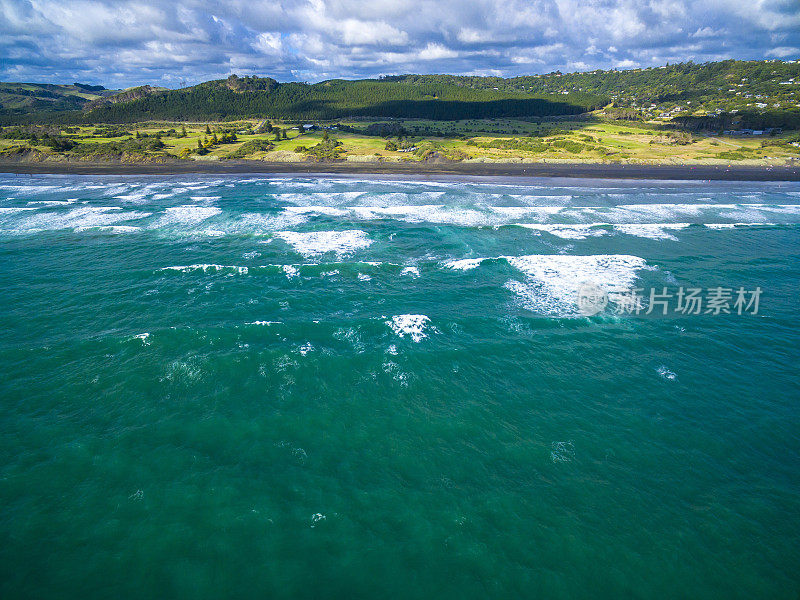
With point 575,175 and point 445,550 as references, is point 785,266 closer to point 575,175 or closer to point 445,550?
point 445,550

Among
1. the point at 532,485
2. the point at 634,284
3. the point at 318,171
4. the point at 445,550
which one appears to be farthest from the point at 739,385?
the point at 318,171

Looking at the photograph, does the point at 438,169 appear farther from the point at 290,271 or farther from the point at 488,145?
the point at 290,271

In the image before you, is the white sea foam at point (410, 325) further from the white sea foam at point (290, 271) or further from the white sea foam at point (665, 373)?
the white sea foam at point (665, 373)

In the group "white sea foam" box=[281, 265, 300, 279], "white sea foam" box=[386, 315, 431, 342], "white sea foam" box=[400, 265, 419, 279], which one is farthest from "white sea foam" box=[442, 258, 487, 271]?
"white sea foam" box=[281, 265, 300, 279]

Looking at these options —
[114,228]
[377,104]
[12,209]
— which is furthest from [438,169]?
[377,104]

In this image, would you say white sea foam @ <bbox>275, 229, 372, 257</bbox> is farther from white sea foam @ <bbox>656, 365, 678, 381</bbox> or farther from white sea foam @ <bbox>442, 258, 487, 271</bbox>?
white sea foam @ <bbox>656, 365, 678, 381</bbox>

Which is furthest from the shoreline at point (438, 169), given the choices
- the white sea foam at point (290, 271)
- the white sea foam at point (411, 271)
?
the white sea foam at point (290, 271)
